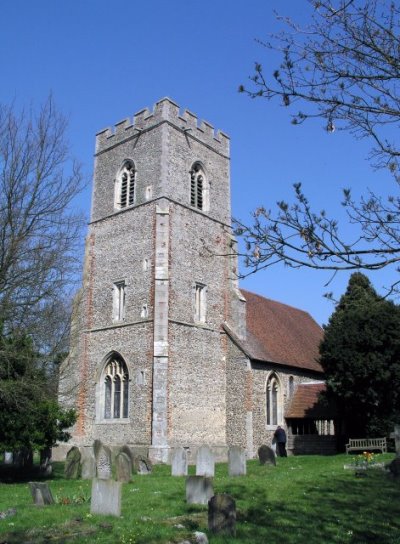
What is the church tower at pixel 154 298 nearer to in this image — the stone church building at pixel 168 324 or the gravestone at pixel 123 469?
the stone church building at pixel 168 324

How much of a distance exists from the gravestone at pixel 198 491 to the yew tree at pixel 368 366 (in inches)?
444

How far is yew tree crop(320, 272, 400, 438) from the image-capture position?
1977 centimetres

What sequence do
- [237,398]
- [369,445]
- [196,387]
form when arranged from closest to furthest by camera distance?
[369,445]
[196,387]
[237,398]

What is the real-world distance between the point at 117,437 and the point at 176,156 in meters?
11.3

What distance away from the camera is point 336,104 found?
5.24m

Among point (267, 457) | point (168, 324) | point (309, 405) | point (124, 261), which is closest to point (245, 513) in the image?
point (267, 457)

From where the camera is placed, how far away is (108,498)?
8242 mm

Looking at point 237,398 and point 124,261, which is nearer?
point 237,398

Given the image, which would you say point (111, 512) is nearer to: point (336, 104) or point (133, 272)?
point (336, 104)

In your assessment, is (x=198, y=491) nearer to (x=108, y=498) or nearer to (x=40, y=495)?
(x=108, y=498)

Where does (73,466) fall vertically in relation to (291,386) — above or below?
below

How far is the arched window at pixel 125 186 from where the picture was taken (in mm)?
23408

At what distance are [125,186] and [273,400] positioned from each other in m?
11.0

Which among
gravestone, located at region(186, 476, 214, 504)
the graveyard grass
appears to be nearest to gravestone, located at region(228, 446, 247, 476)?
the graveyard grass
